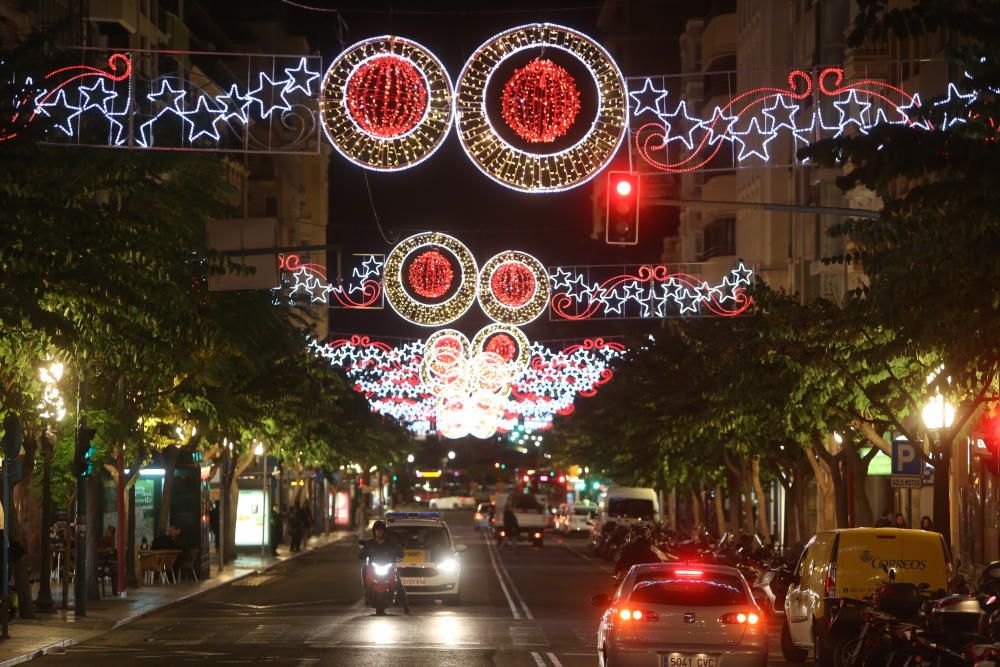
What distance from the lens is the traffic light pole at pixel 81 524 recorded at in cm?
3219

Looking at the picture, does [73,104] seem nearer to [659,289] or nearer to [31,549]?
[31,549]

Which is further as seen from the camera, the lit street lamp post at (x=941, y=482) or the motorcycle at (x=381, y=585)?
the motorcycle at (x=381, y=585)

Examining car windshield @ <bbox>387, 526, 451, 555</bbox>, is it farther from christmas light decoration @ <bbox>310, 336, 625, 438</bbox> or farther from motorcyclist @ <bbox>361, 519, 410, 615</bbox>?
christmas light decoration @ <bbox>310, 336, 625, 438</bbox>

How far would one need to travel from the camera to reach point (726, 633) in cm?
1842

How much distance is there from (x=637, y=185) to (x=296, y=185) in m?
94.6

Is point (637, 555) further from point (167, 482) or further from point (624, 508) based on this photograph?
point (624, 508)

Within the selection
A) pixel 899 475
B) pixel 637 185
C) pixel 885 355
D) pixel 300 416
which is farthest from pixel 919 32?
pixel 300 416

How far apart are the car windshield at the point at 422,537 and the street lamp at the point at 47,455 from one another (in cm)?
690

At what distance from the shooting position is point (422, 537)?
123 feet

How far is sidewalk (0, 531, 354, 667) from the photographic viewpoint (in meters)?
25.7

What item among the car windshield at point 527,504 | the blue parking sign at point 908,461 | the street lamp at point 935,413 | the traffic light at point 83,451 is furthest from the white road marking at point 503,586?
the street lamp at point 935,413

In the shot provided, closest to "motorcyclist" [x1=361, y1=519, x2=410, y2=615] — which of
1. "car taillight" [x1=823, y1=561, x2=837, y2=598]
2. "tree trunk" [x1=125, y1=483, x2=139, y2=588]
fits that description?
"tree trunk" [x1=125, y1=483, x2=139, y2=588]

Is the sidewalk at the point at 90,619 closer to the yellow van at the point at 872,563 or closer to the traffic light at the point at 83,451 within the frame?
the traffic light at the point at 83,451

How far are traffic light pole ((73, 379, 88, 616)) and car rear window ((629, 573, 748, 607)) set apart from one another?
16047 millimetres
